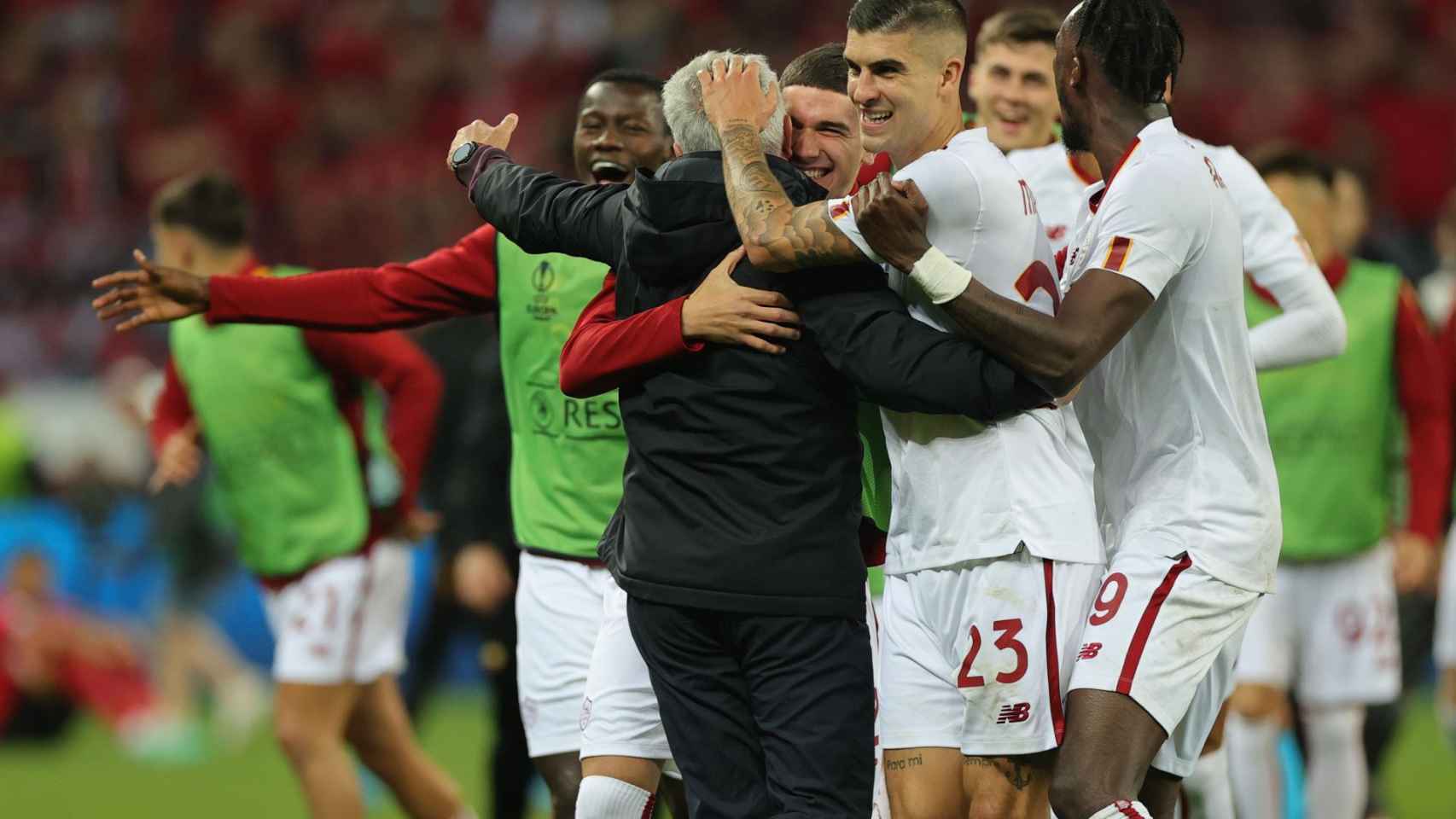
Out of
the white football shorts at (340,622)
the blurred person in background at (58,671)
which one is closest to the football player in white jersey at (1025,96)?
the white football shorts at (340,622)

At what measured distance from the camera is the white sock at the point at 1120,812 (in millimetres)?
3889

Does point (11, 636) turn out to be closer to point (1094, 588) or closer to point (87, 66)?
point (87, 66)

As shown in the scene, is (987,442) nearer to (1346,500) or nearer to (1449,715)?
(1346,500)

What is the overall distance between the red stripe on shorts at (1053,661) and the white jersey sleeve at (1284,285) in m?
1.62

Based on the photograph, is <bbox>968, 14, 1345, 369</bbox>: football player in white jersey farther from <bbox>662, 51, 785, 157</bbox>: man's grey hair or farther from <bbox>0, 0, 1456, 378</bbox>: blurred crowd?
<bbox>0, 0, 1456, 378</bbox>: blurred crowd

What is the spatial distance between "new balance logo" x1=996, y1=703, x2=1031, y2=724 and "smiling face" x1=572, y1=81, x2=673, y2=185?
2.02m

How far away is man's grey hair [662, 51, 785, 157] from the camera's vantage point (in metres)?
4.24

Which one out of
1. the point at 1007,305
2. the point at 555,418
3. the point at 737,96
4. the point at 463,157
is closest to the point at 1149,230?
the point at 1007,305

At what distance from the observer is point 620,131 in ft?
17.9

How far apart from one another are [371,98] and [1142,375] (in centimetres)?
1328

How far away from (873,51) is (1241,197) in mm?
1689

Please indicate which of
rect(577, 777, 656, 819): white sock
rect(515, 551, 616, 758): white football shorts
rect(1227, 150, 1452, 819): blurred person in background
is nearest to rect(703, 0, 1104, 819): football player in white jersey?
rect(577, 777, 656, 819): white sock

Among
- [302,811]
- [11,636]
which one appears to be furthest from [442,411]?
[11,636]

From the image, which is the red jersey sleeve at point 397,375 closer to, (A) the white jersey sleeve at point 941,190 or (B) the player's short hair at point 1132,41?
(A) the white jersey sleeve at point 941,190
